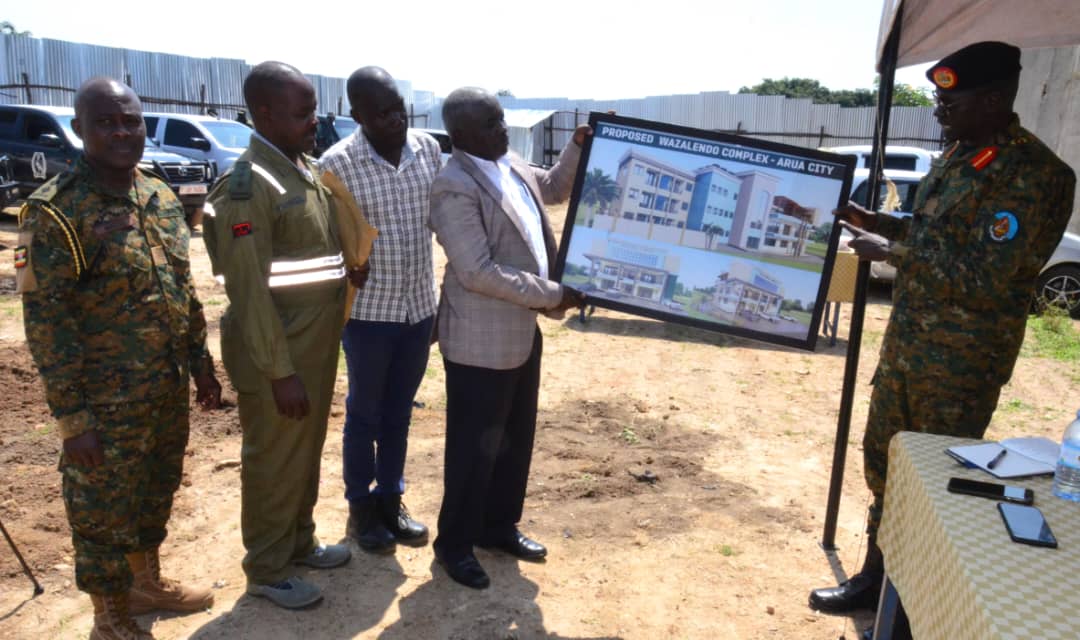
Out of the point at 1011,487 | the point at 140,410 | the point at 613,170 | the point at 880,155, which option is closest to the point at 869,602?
the point at 1011,487

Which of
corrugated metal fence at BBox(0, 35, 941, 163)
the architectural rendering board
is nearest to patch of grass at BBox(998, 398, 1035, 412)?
the architectural rendering board

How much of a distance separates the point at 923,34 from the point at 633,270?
1709 millimetres

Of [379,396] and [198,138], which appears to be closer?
[379,396]

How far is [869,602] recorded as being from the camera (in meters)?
3.31

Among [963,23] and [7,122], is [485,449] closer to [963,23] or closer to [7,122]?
[963,23]

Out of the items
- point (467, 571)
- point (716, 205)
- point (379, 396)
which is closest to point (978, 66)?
point (716, 205)

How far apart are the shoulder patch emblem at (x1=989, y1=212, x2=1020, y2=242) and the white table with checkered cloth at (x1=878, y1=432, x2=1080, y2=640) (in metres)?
0.77

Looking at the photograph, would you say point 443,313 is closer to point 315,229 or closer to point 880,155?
point 315,229

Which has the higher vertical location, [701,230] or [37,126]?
[37,126]

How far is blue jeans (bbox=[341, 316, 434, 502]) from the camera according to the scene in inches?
133

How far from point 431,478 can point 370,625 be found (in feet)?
4.52

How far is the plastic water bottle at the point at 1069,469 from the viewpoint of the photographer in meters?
2.08

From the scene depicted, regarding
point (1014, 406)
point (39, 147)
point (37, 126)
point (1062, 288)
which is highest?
point (37, 126)

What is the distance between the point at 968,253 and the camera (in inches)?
111
